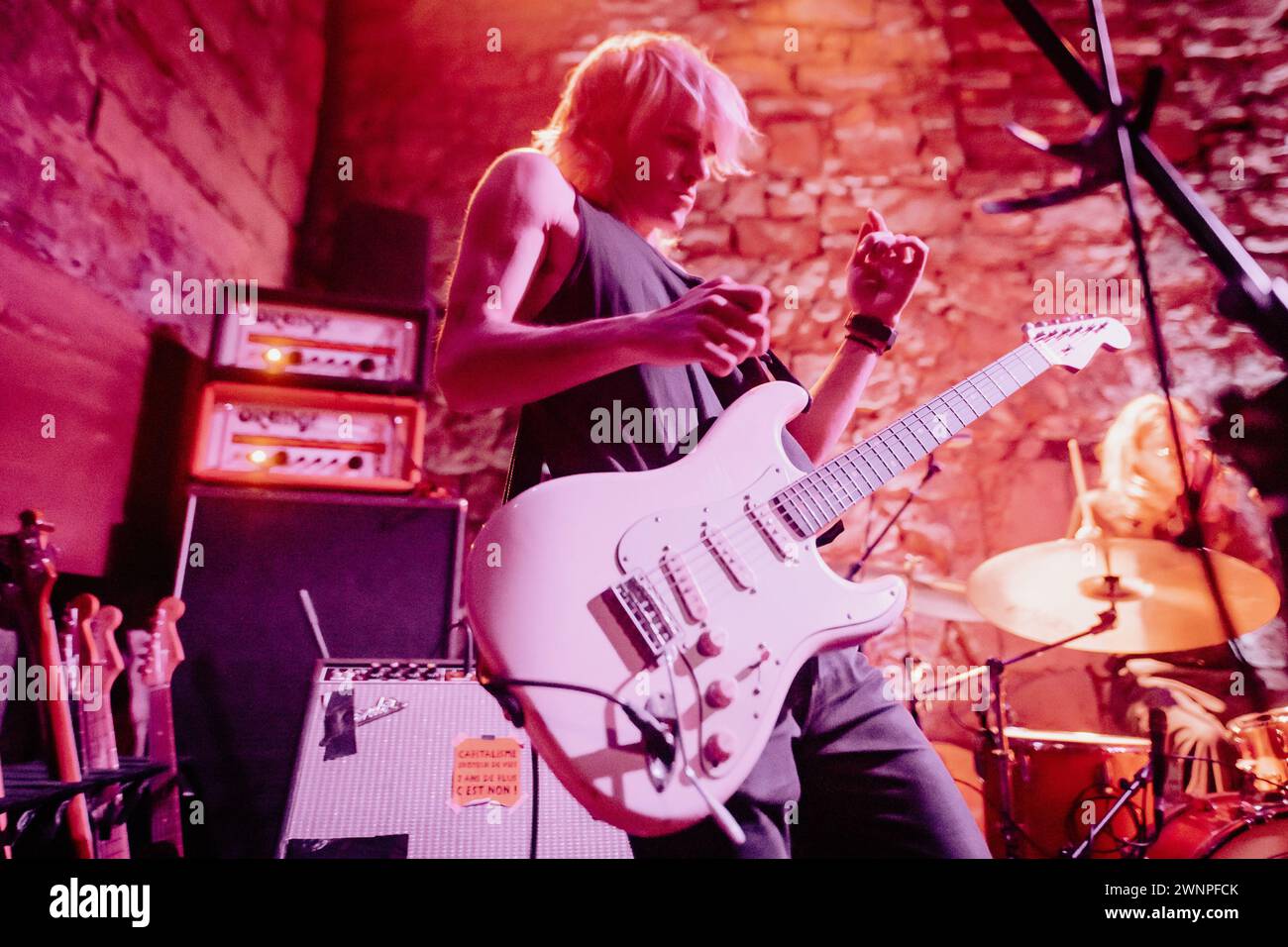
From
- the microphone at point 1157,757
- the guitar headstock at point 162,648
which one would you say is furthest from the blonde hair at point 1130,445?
the guitar headstock at point 162,648

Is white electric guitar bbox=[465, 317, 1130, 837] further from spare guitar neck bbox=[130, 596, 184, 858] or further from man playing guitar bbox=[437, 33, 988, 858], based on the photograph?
spare guitar neck bbox=[130, 596, 184, 858]

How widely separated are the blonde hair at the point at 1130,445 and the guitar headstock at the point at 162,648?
128 inches

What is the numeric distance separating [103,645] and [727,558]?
183 cm

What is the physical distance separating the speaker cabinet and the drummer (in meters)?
2.37

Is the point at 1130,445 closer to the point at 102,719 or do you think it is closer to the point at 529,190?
the point at 529,190

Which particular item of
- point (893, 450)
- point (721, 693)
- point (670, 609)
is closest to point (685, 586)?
point (670, 609)

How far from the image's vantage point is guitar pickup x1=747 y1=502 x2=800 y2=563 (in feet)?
3.83

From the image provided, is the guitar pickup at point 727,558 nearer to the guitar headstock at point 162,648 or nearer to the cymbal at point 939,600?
the guitar headstock at point 162,648

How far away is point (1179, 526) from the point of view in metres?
2.98

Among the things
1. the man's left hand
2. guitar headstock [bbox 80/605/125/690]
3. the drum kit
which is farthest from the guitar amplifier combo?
the drum kit

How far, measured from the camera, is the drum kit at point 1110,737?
2.14 metres

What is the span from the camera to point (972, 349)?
11.5ft
